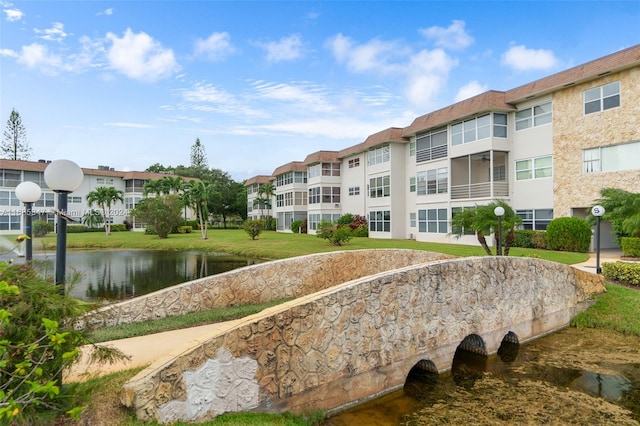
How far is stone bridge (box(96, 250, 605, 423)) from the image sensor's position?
4922 mm

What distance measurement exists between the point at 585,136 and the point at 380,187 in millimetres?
16022

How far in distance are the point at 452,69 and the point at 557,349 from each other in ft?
45.5

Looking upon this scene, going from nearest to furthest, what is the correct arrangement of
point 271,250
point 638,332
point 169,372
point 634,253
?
point 169,372 → point 638,332 → point 634,253 → point 271,250

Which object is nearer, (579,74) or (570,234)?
(570,234)

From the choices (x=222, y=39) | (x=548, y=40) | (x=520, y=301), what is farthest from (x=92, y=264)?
(x=548, y=40)

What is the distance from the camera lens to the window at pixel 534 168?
21.7 m

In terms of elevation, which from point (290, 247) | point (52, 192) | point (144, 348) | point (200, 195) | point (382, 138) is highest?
point (382, 138)

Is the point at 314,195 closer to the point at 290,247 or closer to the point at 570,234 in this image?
the point at 290,247

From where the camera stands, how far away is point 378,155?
33.5m

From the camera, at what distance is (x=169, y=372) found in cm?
469

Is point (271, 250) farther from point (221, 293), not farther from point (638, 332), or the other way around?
point (638, 332)

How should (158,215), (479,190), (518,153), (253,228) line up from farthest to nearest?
1. (158,215)
2. (253,228)
3. (479,190)
4. (518,153)

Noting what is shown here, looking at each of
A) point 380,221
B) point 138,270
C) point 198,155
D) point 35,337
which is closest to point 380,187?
point 380,221

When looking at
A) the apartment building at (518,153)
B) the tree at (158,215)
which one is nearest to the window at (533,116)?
the apartment building at (518,153)
